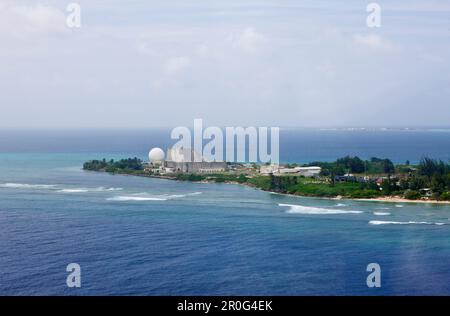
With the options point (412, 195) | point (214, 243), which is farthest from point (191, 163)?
point (214, 243)

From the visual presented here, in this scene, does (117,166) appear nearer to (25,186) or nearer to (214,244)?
(25,186)

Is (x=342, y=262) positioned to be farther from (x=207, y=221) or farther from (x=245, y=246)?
(x=207, y=221)

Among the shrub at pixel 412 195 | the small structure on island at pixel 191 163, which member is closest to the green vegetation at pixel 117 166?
the small structure on island at pixel 191 163

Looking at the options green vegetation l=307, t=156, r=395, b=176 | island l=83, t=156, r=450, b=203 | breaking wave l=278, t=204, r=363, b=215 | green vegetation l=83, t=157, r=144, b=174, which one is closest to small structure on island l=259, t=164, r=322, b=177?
island l=83, t=156, r=450, b=203

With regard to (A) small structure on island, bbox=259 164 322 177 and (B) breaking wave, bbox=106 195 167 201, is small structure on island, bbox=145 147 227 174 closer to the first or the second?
(A) small structure on island, bbox=259 164 322 177
